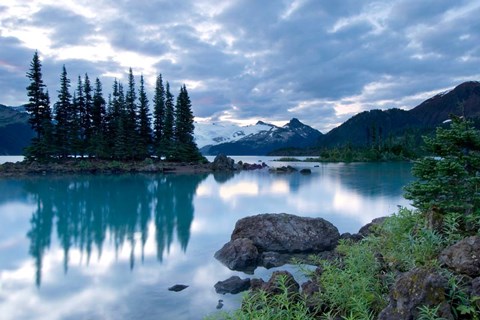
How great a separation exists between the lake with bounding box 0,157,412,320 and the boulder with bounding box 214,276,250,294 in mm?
250

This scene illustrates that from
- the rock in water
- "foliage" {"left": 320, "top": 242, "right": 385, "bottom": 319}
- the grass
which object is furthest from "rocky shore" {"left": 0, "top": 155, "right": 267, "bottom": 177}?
"foliage" {"left": 320, "top": 242, "right": 385, "bottom": 319}

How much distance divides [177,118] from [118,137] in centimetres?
1344

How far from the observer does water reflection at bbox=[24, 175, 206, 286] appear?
16631mm

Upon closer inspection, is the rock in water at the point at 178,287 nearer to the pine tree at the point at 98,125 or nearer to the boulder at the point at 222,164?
the boulder at the point at 222,164

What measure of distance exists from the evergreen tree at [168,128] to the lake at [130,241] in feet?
102

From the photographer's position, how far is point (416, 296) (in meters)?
4.73

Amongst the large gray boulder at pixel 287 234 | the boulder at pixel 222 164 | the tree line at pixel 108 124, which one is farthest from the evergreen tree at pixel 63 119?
the large gray boulder at pixel 287 234

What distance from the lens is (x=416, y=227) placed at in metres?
8.08

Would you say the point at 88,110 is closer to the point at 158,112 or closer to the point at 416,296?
the point at 158,112

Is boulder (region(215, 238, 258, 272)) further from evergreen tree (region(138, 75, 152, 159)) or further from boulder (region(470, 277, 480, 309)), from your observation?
evergreen tree (region(138, 75, 152, 159))

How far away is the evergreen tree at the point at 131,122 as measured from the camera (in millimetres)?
66000

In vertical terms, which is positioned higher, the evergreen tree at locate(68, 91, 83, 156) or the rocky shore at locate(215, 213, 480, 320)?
the evergreen tree at locate(68, 91, 83, 156)

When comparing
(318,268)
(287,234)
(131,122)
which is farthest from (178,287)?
(131,122)

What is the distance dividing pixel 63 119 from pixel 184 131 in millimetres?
22247
